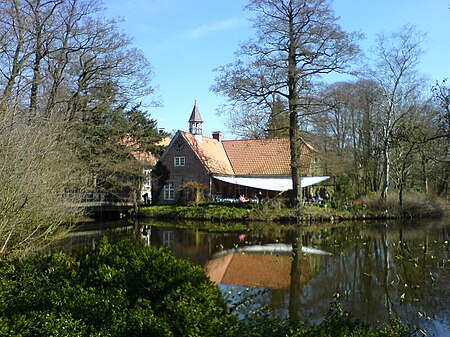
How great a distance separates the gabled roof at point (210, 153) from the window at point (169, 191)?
2874 millimetres

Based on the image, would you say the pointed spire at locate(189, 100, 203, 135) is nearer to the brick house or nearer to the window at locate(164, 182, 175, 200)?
the brick house

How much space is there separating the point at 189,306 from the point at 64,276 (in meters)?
1.82

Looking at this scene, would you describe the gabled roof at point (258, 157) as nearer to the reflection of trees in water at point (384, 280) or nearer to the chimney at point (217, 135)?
the chimney at point (217, 135)

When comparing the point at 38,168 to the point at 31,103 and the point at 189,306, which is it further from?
the point at 31,103

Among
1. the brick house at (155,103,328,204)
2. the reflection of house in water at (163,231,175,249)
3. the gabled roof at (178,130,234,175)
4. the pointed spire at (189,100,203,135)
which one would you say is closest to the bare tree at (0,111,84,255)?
the reflection of house in water at (163,231,175,249)

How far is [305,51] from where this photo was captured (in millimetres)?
20859

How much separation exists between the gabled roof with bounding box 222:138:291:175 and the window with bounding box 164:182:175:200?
4.81 meters

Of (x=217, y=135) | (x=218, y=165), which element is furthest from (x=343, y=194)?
(x=217, y=135)

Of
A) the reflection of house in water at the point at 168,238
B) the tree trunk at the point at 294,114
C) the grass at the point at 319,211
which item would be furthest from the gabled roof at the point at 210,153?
the reflection of house in water at the point at 168,238

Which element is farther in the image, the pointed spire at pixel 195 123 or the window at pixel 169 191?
the pointed spire at pixel 195 123

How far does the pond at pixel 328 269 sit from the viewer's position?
6.84 metres

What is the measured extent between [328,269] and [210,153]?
22.4m

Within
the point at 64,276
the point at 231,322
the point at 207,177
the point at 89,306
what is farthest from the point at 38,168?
the point at 207,177

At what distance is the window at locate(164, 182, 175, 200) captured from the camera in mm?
30831
